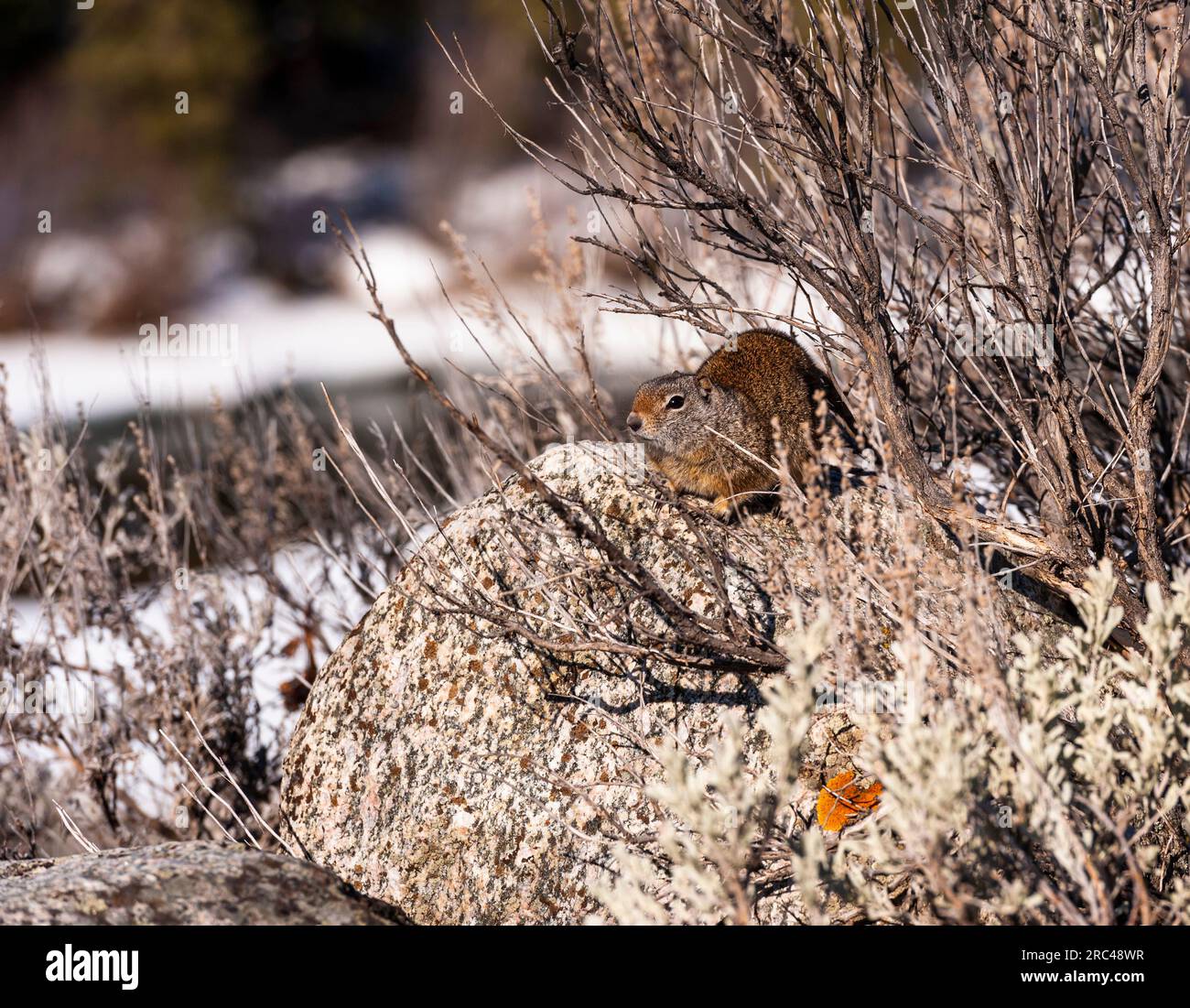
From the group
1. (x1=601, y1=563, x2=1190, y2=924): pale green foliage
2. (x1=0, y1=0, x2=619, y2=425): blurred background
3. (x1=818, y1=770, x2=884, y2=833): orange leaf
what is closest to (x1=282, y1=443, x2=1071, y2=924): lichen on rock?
(x1=818, y1=770, x2=884, y2=833): orange leaf

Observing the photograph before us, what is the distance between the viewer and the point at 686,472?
348cm

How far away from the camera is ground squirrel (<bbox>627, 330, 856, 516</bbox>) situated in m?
3.44

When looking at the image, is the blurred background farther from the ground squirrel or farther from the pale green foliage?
the pale green foliage

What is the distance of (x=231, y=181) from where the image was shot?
79.7 ft

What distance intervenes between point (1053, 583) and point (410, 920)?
1.96 metres

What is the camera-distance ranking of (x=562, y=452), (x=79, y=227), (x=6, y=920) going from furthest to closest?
(x=79, y=227)
(x=562, y=452)
(x=6, y=920)

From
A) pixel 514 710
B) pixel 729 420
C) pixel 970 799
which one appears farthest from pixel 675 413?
pixel 970 799

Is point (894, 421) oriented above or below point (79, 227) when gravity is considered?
below

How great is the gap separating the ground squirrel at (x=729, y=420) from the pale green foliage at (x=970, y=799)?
2.92 ft

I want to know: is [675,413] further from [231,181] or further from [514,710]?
[231,181]

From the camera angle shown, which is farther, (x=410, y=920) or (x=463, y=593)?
(x=463, y=593)
